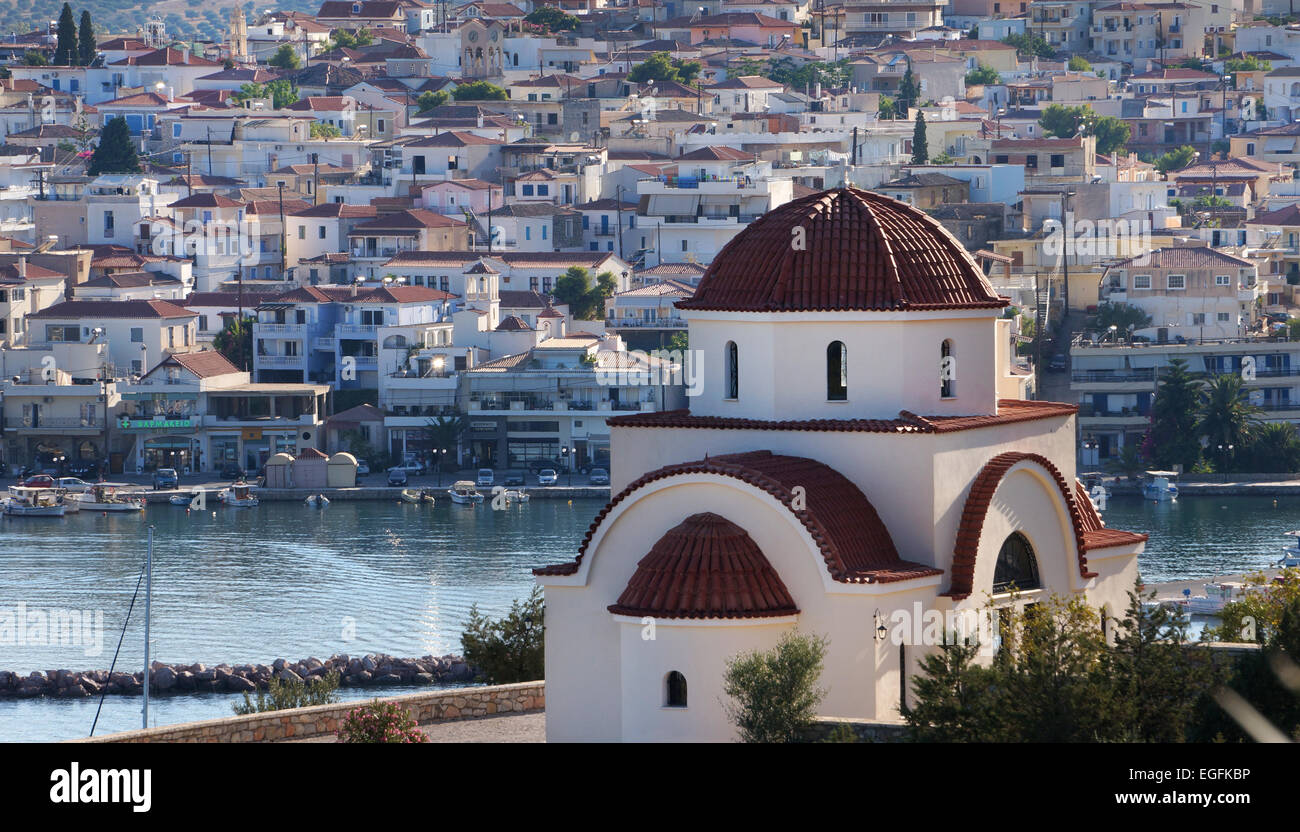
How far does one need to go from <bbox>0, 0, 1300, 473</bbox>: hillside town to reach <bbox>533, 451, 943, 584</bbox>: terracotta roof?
5.27 meters

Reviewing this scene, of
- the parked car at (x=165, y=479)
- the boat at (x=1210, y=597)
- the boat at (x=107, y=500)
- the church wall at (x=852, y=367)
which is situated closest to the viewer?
the church wall at (x=852, y=367)

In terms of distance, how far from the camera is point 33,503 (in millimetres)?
53312

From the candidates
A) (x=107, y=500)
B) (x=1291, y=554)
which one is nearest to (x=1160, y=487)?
(x=1291, y=554)

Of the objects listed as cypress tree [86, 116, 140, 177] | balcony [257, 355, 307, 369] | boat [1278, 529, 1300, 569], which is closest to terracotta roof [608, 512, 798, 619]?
boat [1278, 529, 1300, 569]

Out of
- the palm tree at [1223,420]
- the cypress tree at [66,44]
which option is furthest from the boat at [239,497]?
the cypress tree at [66,44]

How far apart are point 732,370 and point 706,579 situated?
2.45 meters

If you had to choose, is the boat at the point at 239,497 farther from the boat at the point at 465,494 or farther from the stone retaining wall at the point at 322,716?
the stone retaining wall at the point at 322,716

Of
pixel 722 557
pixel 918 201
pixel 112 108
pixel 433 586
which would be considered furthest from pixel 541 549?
pixel 112 108

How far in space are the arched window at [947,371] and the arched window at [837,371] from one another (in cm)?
67

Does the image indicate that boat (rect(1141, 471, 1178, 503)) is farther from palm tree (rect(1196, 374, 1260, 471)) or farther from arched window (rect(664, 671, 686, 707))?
arched window (rect(664, 671, 686, 707))

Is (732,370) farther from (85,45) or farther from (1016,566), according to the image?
(85,45)

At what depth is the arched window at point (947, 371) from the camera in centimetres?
2116

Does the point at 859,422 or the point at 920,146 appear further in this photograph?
the point at 920,146
